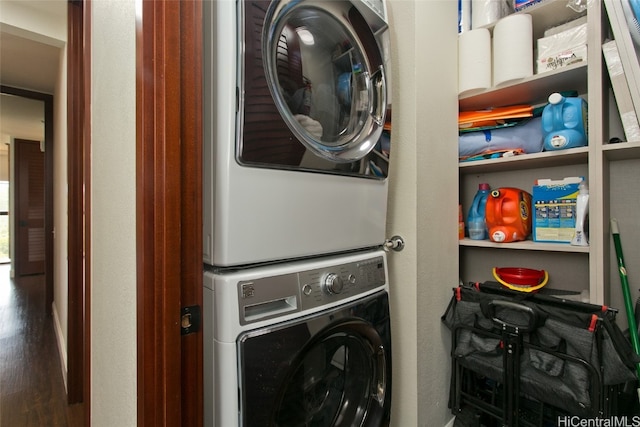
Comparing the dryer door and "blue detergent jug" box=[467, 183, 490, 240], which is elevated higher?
the dryer door

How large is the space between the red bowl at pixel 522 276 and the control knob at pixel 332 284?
93 cm

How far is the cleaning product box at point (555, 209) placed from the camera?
1192 millimetres

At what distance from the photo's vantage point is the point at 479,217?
1.41 metres

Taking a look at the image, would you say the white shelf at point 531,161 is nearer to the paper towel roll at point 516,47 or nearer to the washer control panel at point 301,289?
the paper towel roll at point 516,47

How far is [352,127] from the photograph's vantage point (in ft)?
3.15

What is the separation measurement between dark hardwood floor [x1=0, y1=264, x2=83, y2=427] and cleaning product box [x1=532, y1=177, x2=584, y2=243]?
2.48 meters

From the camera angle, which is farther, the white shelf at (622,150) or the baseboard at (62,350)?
the baseboard at (62,350)

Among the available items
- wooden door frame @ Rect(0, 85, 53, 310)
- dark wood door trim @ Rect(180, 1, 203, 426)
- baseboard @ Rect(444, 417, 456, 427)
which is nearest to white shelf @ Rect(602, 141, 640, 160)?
baseboard @ Rect(444, 417, 456, 427)

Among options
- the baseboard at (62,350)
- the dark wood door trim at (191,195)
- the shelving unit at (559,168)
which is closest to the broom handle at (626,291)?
the shelving unit at (559,168)

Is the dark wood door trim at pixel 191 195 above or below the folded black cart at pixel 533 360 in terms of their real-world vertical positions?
above

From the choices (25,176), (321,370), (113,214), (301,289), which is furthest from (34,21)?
(25,176)

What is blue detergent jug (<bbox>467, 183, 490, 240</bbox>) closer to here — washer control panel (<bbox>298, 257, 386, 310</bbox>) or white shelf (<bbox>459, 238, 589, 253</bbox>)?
white shelf (<bbox>459, 238, 589, 253</bbox>)

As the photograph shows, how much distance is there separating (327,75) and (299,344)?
2.44 ft

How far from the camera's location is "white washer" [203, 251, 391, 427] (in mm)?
624
